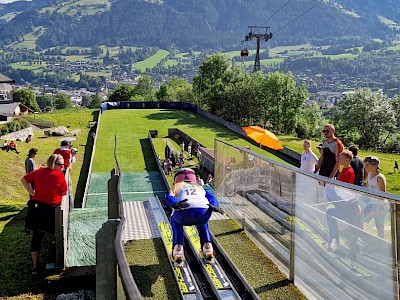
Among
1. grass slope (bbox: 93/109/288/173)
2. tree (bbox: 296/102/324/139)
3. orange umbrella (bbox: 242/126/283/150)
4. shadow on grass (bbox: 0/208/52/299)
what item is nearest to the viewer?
shadow on grass (bbox: 0/208/52/299)

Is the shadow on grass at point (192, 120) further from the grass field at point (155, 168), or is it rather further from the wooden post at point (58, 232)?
the wooden post at point (58, 232)

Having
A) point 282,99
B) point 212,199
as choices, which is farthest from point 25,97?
point 212,199

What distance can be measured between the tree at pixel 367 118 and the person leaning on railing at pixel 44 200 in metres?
65.3

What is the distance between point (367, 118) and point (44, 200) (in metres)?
67.1

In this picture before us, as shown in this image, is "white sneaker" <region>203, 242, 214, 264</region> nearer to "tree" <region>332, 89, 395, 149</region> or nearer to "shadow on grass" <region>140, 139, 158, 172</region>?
"shadow on grass" <region>140, 139, 158, 172</region>

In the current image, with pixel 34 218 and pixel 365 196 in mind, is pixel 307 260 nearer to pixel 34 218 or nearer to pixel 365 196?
pixel 365 196

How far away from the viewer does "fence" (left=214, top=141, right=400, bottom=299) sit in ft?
16.0

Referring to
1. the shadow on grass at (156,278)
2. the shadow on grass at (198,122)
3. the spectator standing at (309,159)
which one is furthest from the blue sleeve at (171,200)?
the shadow on grass at (198,122)

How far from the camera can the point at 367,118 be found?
6844cm

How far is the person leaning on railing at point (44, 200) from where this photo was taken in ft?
25.3

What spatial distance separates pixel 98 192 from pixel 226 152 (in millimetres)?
12739

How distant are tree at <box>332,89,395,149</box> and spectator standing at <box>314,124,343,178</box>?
60.8 m

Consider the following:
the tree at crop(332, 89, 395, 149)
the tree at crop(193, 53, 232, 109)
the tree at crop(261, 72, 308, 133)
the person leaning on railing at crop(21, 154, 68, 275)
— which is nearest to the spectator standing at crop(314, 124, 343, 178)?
the person leaning on railing at crop(21, 154, 68, 275)

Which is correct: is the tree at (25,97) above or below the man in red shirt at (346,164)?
below
